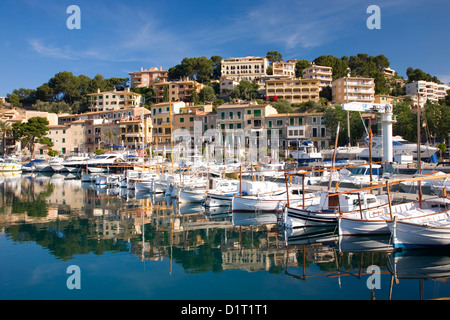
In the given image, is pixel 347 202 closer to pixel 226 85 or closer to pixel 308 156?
pixel 308 156

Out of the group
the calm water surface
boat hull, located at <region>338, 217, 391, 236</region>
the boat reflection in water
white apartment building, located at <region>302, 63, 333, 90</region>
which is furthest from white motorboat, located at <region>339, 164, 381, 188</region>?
white apartment building, located at <region>302, 63, 333, 90</region>

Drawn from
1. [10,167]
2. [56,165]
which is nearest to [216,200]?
[56,165]

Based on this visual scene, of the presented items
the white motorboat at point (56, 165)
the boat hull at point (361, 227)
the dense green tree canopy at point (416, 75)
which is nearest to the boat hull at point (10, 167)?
the white motorboat at point (56, 165)

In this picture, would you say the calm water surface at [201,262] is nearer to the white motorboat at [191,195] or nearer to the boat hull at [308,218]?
the boat hull at [308,218]

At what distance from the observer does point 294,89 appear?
8238cm

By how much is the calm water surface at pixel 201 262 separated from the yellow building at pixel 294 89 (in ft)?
205

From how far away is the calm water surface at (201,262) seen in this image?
457 inches

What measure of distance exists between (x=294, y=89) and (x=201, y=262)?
7226 cm

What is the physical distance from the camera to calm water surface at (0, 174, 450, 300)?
11602 millimetres

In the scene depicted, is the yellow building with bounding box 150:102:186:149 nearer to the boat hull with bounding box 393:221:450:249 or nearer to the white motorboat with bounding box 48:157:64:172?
the white motorboat with bounding box 48:157:64:172

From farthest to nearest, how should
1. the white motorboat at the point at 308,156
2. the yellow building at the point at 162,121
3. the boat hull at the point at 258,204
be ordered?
the yellow building at the point at 162,121, the white motorboat at the point at 308,156, the boat hull at the point at 258,204
